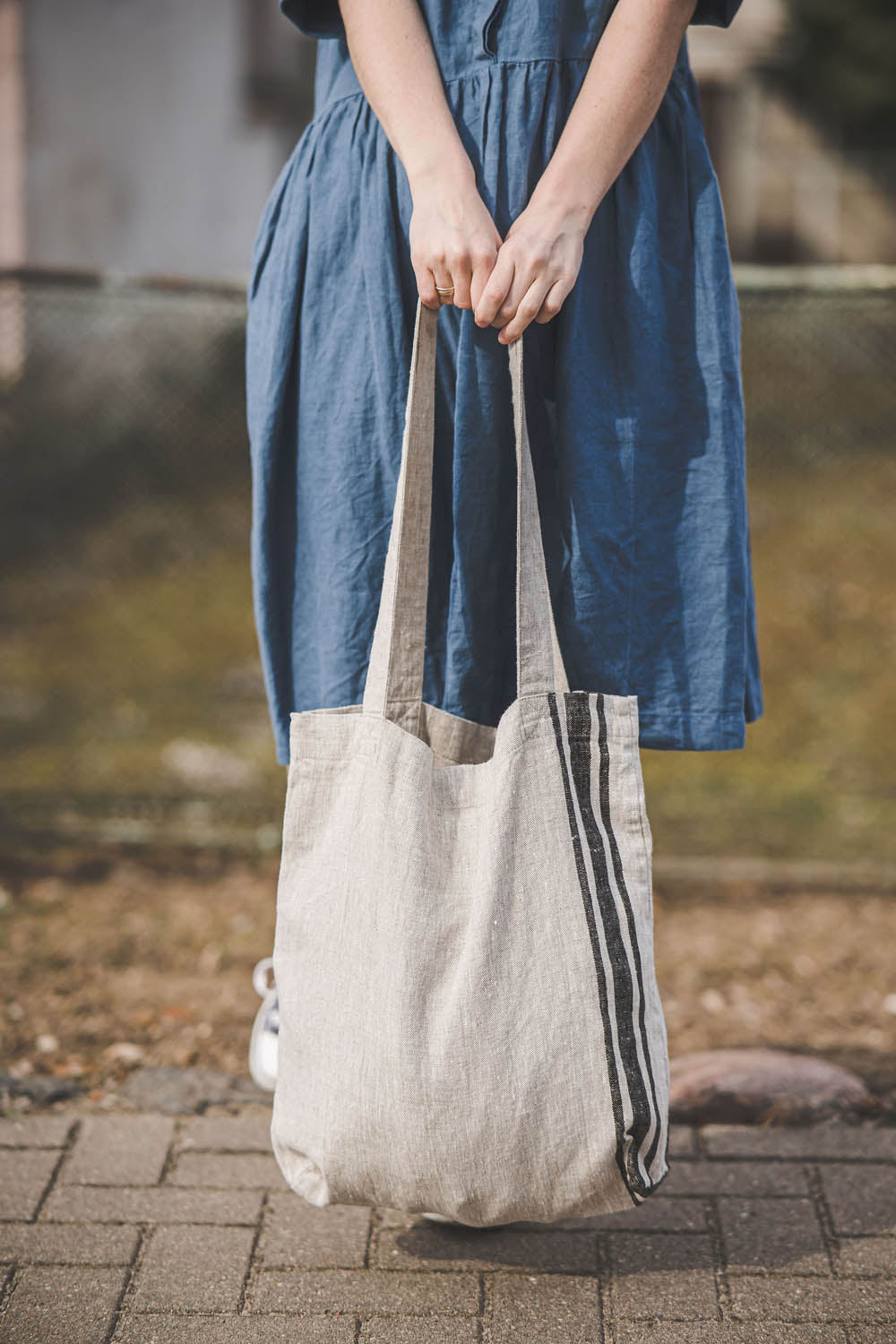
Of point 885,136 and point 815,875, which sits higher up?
point 885,136

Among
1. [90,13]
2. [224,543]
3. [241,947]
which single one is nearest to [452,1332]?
[241,947]

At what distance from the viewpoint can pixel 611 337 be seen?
57.2 inches

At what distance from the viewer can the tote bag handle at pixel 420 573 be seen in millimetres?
1372

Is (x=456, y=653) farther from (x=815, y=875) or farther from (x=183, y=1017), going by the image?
(x=815, y=875)

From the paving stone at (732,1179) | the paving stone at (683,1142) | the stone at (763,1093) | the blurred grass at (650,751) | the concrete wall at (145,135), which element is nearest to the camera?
the paving stone at (732,1179)

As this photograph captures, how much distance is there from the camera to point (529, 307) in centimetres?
134

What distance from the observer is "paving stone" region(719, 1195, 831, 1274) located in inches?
63.2

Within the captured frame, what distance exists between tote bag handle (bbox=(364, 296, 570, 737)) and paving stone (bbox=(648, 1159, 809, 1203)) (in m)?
0.90

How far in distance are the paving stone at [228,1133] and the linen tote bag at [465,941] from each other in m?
0.57

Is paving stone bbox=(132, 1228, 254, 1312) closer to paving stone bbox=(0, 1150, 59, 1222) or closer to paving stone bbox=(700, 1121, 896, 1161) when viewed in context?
paving stone bbox=(0, 1150, 59, 1222)

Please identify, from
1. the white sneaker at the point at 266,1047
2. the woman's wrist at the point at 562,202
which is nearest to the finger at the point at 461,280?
the woman's wrist at the point at 562,202

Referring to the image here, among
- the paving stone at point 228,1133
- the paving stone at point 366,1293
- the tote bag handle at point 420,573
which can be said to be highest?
the tote bag handle at point 420,573

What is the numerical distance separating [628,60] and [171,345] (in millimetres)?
3263

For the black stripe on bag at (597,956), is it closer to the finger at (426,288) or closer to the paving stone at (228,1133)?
the finger at (426,288)
